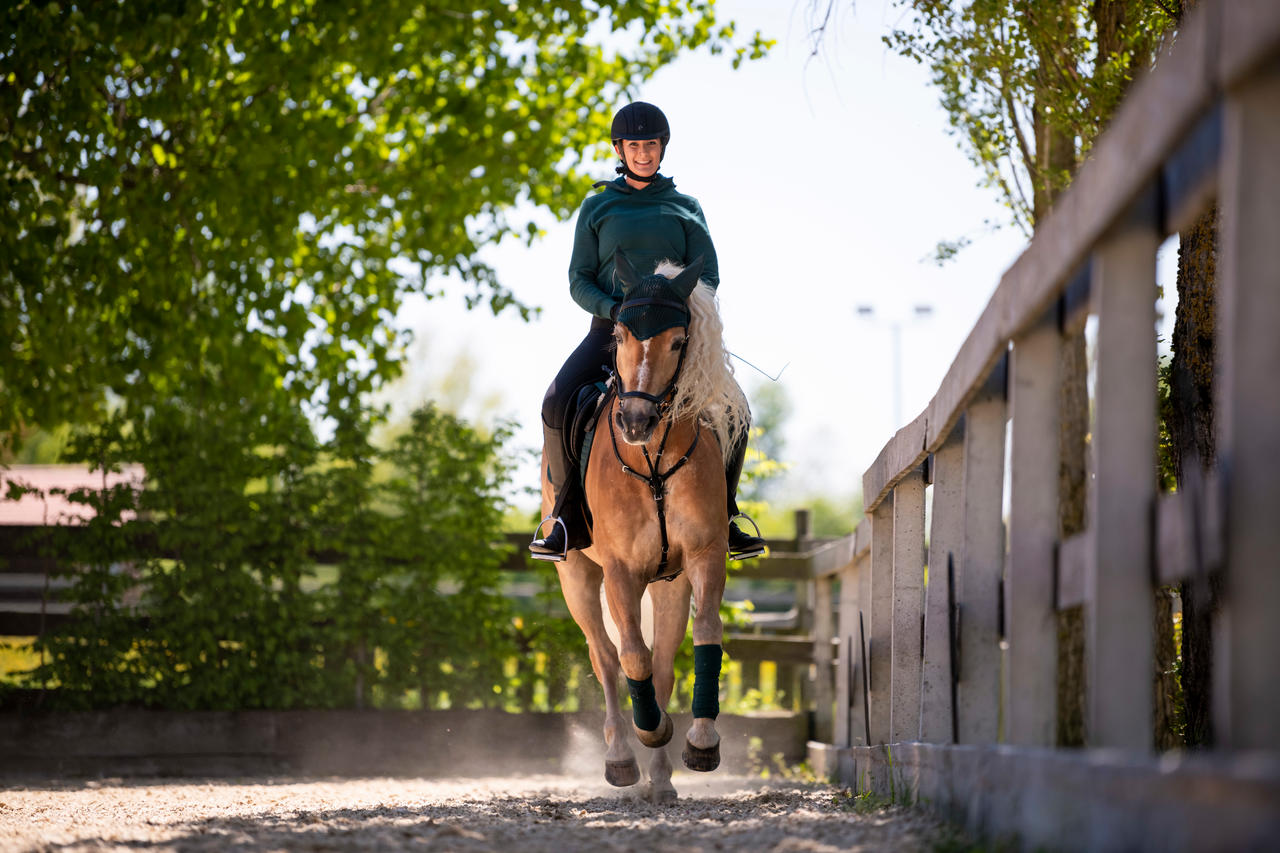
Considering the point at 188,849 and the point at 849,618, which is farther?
the point at 849,618

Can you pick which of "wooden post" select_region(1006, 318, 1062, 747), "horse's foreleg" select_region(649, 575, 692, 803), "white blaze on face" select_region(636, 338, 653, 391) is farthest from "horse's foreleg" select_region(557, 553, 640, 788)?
"wooden post" select_region(1006, 318, 1062, 747)

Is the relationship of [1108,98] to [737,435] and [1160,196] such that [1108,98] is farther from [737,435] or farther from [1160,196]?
[1160,196]

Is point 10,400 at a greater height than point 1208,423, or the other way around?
point 10,400

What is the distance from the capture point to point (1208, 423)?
564 centimetres

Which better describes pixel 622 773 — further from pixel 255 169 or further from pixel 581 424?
pixel 255 169

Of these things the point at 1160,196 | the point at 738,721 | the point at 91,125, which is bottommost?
the point at 738,721

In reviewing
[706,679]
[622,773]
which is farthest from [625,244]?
[622,773]

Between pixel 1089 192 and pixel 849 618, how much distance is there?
503 centimetres

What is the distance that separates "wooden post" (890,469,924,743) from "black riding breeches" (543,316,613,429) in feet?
6.16

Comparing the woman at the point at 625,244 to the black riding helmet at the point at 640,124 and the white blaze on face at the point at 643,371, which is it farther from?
the white blaze on face at the point at 643,371

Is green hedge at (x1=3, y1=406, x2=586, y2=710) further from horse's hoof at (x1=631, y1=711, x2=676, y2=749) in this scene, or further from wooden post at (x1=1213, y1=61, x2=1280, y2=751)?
wooden post at (x1=1213, y1=61, x2=1280, y2=751)

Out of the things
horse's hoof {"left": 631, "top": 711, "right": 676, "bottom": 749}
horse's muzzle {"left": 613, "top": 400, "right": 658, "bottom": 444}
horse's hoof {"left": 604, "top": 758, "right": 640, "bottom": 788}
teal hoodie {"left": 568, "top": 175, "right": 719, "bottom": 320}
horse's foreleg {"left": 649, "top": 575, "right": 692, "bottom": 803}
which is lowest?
horse's hoof {"left": 604, "top": 758, "right": 640, "bottom": 788}

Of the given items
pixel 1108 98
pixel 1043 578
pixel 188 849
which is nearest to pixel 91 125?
pixel 1108 98

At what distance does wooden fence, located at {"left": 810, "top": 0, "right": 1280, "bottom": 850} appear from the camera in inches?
73.0
